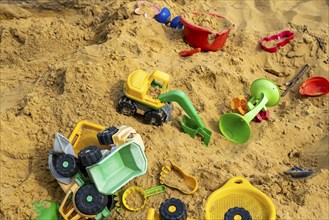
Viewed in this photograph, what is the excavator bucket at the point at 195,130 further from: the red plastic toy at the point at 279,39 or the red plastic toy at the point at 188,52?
the red plastic toy at the point at 279,39

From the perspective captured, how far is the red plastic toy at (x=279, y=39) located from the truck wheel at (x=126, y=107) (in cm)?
149

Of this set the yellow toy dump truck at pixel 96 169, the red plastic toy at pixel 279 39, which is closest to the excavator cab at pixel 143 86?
the yellow toy dump truck at pixel 96 169

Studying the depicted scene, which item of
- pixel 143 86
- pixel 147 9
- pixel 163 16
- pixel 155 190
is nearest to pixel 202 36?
pixel 163 16

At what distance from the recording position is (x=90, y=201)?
203 centimetres

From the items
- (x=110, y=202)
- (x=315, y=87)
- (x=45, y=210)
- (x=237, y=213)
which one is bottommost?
(x=45, y=210)

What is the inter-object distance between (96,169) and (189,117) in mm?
827

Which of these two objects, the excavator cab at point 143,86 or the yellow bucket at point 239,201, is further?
the excavator cab at point 143,86

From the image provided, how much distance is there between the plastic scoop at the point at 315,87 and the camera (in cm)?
323

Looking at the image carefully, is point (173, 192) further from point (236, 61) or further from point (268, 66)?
point (268, 66)

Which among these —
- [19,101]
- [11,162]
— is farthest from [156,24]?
[11,162]

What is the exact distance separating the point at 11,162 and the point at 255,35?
232 cm

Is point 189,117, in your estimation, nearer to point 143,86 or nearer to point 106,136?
point 143,86

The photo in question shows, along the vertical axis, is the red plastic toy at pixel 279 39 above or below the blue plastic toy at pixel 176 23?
above

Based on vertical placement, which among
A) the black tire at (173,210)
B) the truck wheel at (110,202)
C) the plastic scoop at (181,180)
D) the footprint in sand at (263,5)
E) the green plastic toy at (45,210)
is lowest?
the green plastic toy at (45,210)
